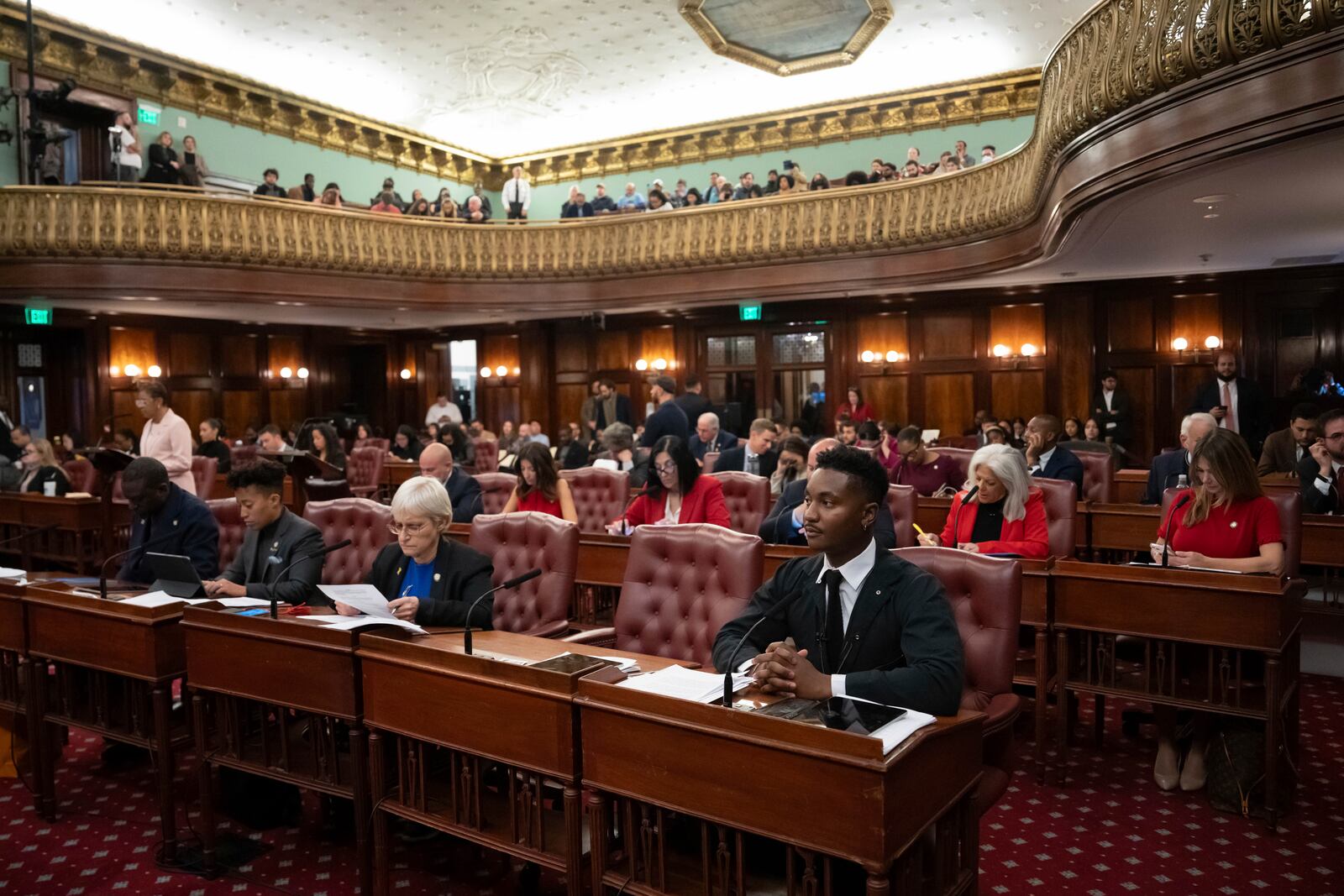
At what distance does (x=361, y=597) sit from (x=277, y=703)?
43 centimetres

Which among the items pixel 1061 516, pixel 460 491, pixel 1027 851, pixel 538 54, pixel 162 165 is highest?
pixel 538 54

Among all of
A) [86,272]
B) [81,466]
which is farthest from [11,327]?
[81,466]

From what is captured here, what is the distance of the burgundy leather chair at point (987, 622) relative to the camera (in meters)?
2.82

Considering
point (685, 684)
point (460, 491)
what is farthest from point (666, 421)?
point (685, 684)

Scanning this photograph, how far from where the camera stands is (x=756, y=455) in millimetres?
7109

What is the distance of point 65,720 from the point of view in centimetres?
361

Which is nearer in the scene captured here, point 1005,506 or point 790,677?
point 790,677

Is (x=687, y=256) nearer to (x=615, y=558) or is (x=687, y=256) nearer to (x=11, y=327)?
(x=615, y=558)

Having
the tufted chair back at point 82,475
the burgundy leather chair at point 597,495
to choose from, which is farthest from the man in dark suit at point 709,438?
the tufted chair back at point 82,475

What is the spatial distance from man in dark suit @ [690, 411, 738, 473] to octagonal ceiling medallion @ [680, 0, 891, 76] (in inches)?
277

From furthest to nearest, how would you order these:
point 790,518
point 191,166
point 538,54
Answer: point 538,54, point 191,166, point 790,518

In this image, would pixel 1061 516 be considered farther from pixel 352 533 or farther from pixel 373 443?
pixel 373 443

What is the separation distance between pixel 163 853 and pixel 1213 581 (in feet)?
12.8

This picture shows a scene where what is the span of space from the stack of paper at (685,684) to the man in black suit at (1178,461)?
13.5ft
